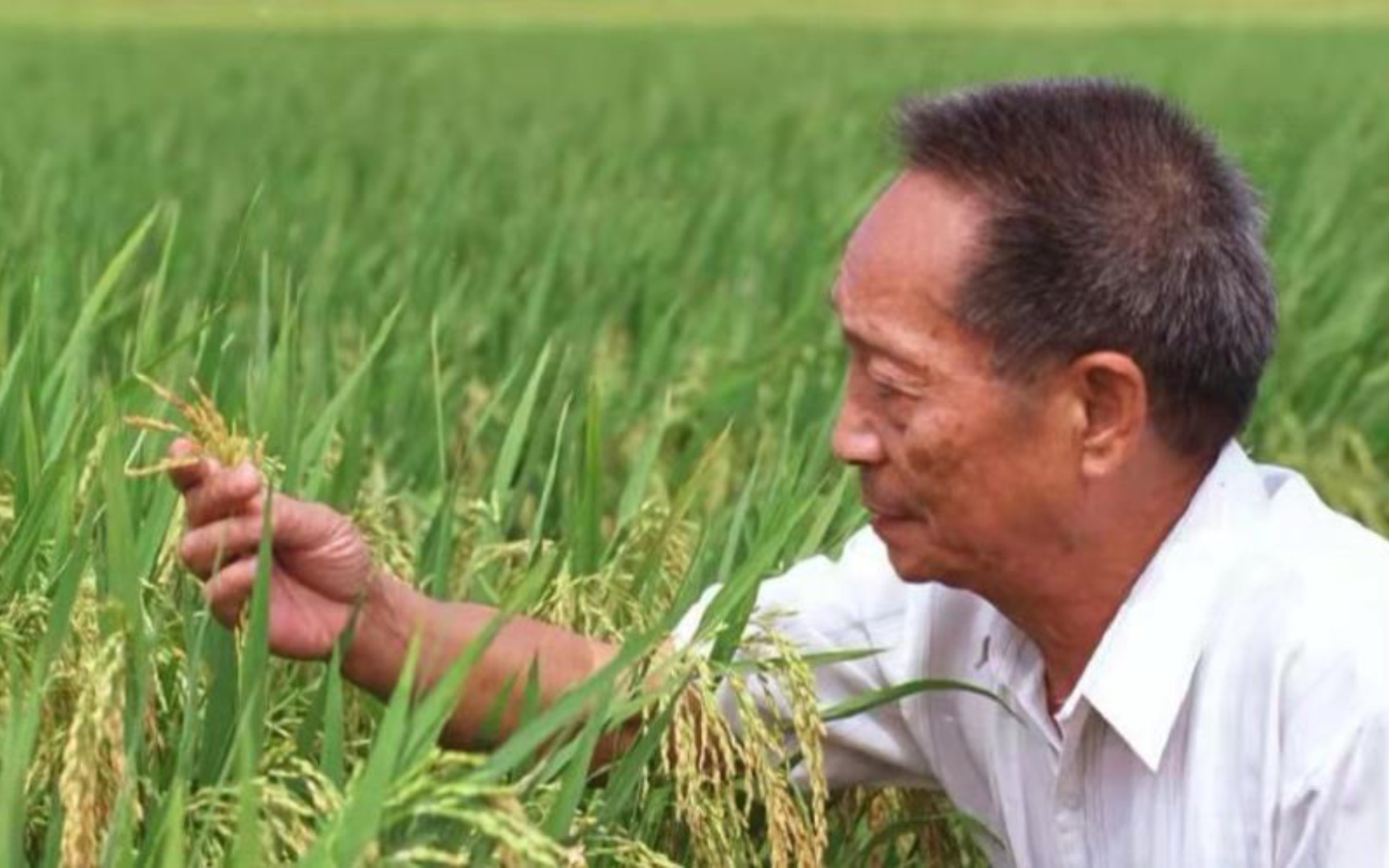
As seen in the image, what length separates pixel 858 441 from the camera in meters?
2.32

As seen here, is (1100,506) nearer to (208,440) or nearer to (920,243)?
(920,243)

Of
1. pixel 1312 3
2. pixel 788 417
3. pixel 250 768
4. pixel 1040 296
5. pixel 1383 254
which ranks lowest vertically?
pixel 1312 3

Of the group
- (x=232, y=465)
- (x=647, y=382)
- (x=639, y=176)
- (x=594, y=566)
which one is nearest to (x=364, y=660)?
(x=232, y=465)

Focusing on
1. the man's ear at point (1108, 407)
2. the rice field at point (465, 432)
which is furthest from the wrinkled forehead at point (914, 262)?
the rice field at point (465, 432)

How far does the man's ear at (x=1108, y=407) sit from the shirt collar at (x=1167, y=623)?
8cm

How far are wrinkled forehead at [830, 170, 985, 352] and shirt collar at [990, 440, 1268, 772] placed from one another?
9.5 inches

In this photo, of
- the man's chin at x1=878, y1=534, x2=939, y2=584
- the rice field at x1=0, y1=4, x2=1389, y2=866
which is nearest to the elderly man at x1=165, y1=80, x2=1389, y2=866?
the man's chin at x1=878, y1=534, x2=939, y2=584

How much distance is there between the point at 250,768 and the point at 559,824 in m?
0.28

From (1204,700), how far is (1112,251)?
1.06ft

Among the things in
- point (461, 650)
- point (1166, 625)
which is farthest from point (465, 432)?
point (1166, 625)

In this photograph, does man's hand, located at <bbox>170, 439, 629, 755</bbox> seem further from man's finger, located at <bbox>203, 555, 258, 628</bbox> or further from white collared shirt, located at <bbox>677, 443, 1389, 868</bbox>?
white collared shirt, located at <bbox>677, 443, 1389, 868</bbox>

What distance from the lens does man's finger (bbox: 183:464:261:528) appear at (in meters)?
2.15

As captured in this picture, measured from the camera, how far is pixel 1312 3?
30.8 metres

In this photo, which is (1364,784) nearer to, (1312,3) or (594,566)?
(594,566)
